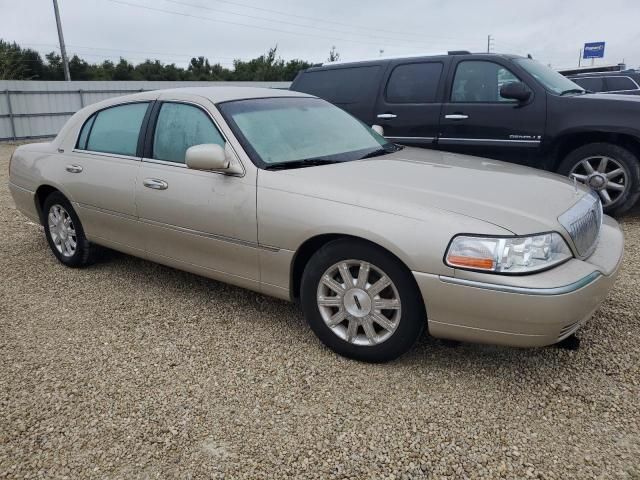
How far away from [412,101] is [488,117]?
38.0 inches

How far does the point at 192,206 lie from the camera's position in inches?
Result: 140

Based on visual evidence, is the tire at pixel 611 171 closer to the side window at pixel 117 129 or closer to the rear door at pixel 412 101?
the rear door at pixel 412 101

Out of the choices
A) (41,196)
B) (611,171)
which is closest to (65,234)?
(41,196)

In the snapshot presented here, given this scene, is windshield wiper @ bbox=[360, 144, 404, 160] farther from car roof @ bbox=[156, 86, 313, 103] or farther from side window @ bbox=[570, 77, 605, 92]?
side window @ bbox=[570, 77, 605, 92]

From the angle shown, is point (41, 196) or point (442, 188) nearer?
point (442, 188)

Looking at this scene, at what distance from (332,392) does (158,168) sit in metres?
2.01

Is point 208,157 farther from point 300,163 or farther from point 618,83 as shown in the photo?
point 618,83

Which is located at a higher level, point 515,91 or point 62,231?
point 515,91

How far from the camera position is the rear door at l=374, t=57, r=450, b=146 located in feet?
21.3

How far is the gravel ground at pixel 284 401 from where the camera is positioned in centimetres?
233

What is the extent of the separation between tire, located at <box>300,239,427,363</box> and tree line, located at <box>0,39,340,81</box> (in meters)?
45.6

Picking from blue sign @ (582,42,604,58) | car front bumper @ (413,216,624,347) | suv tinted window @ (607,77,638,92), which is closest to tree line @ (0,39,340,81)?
blue sign @ (582,42,604,58)

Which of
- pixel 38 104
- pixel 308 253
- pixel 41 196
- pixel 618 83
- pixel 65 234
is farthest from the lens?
pixel 38 104

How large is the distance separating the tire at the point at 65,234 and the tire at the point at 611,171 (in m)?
4.83
